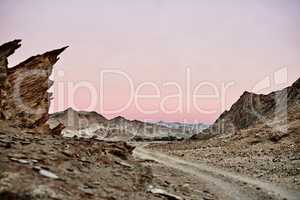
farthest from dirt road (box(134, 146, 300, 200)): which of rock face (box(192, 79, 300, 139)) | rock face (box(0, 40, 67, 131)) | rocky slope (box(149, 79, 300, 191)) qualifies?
rock face (box(192, 79, 300, 139))

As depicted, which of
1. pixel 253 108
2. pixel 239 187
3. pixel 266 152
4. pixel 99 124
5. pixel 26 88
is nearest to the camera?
pixel 239 187

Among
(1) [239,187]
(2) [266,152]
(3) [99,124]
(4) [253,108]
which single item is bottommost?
(1) [239,187]

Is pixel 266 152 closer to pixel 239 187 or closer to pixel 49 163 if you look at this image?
pixel 239 187

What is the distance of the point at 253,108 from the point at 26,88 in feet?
158

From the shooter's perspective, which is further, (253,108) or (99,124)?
(99,124)

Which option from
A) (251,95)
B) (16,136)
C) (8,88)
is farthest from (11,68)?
(251,95)

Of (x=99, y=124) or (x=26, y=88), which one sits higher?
(x=26, y=88)

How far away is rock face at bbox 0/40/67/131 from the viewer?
73.8 ft

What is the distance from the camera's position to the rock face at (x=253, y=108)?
55.2 m

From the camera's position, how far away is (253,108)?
65125mm

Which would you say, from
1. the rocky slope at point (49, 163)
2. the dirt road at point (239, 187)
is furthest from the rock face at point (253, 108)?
the rocky slope at point (49, 163)

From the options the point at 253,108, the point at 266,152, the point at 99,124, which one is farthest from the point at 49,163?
the point at 99,124

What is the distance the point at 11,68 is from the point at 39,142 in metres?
9.44

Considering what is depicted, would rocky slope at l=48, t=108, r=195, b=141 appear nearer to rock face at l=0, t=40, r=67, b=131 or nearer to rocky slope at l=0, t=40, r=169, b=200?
rock face at l=0, t=40, r=67, b=131
